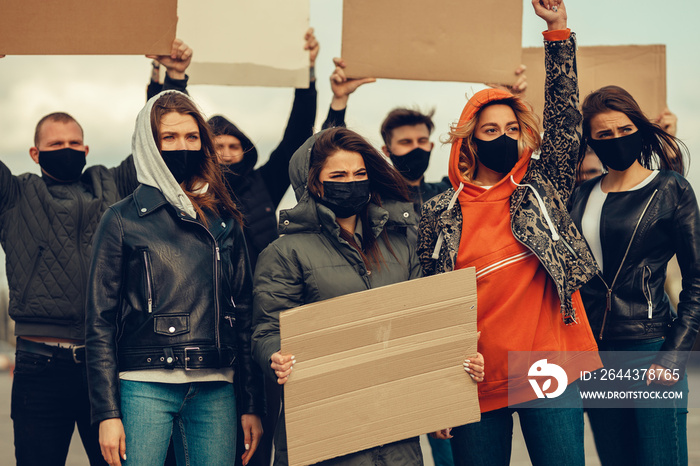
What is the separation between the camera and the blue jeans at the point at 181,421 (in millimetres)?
2756

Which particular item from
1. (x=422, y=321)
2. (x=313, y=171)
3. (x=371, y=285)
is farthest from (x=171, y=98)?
(x=422, y=321)

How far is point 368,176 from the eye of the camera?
3135 millimetres

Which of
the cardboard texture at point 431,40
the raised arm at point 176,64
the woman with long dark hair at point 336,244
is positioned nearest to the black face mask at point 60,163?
the raised arm at point 176,64

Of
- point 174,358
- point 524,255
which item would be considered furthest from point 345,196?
point 174,358

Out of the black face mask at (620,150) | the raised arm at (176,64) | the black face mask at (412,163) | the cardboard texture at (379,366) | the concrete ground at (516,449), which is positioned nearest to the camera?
the cardboard texture at (379,366)

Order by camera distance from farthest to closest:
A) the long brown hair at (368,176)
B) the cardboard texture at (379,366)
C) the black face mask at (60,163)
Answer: the black face mask at (60,163), the long brown hair at (368,176), the cardboard texture at (379,366)

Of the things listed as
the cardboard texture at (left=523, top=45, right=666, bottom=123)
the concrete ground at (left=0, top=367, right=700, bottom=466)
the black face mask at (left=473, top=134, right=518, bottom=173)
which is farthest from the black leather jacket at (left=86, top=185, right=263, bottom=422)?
the concrete ground at (left=0, top=367, right=700, bottom=466)

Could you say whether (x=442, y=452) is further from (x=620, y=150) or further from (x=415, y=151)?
(x=620, y=150)

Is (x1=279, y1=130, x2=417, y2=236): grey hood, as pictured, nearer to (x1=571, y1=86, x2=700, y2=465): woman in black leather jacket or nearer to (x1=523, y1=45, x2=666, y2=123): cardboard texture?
(x1=571, y1=86, x2=700, y2=465): woman in black leather jacket

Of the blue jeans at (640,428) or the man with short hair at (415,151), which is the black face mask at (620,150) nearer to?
the blue jeans at (640,428)

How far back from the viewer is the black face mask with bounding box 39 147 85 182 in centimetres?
379

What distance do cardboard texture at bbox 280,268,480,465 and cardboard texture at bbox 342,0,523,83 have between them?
158cm

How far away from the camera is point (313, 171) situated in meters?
3.05

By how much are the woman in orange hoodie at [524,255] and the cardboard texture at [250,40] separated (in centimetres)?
119
